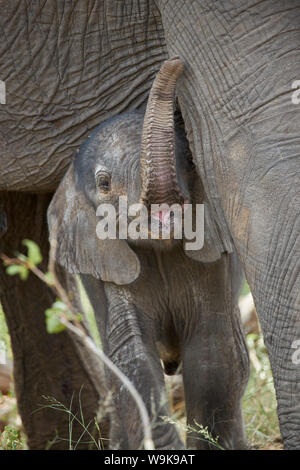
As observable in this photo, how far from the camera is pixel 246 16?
322 cm

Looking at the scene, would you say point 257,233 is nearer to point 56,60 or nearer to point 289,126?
point 289,126

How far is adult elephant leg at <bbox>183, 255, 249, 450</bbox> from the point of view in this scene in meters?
4.00

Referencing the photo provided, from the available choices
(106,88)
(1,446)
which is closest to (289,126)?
(106,88)

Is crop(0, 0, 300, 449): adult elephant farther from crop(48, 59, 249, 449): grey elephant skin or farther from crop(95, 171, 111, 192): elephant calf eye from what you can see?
crop(95, 171, 111, 192): elephant calf eye

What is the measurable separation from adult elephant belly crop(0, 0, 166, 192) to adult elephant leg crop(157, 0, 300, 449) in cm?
42

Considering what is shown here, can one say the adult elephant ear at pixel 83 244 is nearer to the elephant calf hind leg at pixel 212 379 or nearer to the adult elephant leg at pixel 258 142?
the elephant calf hind leg at pixel 212 379

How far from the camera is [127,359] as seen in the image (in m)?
3.80

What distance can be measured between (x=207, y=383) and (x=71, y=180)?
80 cm

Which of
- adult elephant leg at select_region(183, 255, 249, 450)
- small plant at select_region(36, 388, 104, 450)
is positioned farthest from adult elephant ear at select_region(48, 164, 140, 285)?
small plant at select_region(36, 388, 104, 450)

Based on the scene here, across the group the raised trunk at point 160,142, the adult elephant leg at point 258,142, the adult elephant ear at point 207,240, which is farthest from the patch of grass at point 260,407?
the adult elephant leg at point 258,142

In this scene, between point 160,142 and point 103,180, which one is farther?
point 103,180

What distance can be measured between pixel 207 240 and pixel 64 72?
73 centimetres

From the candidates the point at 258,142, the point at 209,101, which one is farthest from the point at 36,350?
the point at 258,142

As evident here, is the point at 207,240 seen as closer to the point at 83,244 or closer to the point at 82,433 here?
the point at 83,244
